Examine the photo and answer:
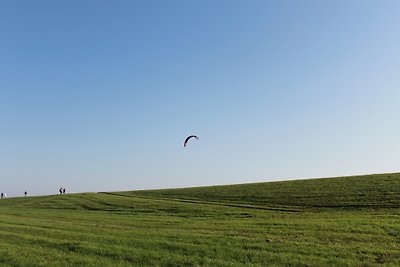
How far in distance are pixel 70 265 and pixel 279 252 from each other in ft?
36.4

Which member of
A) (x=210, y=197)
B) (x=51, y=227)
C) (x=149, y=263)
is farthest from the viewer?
(x=210, y=197)

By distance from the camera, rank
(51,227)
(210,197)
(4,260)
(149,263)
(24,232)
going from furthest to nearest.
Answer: (210,197)
(51,227)
(24,232)
(4,260)
(149,263)

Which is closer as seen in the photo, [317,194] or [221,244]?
[221,244]

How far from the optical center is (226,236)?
→ 27.7m

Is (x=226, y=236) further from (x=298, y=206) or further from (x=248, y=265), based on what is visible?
(x=298, y=206)

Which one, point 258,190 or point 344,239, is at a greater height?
point 258,190

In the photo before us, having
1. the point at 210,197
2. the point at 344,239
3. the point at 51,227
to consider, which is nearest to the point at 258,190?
the point at 210,197

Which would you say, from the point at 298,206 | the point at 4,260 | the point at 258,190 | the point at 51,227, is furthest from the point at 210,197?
the point at 4,260

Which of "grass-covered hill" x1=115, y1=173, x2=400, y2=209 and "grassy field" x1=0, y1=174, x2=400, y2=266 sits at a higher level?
"grass-covered hill" x1=115, y1=173, x2=400, y2=209

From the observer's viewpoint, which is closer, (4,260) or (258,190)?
(4,260)

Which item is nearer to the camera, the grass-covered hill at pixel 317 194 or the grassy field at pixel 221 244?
the grassy field at pixel 221 244

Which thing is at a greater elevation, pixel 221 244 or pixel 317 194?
pixel 317 194

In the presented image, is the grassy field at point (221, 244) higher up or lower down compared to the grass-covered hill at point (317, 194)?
lower down

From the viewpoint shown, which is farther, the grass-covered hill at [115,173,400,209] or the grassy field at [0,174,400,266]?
the grass-covered hill at [115,173,400,209]
